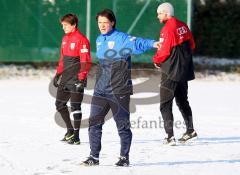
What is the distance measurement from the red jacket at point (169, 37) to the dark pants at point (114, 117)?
53.7 inches

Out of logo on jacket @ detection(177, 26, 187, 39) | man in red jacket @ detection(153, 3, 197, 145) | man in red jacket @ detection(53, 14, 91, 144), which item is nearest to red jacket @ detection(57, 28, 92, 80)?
man in red jacket @ detection(53, 14, 91, 144)

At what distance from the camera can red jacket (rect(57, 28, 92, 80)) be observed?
8484mm

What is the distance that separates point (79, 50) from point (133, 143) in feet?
4.47

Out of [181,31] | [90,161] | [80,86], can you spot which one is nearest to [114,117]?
[90,161]

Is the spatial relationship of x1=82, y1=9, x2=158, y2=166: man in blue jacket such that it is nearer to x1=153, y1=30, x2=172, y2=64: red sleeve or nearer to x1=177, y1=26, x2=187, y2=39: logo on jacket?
x1=153, y1=30, x2=172, y2=64: red sleeve

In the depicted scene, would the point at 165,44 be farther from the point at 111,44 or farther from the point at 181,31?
the point at 111,44

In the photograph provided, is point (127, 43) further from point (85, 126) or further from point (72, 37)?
point (85, 126)

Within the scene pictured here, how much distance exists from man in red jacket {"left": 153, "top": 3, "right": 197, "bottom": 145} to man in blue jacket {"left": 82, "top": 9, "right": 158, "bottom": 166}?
4.03 ft

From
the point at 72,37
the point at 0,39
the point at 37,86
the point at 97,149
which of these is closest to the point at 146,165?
the point at 97,149

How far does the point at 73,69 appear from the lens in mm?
8664

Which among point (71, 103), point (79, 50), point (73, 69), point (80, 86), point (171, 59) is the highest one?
point (79, 50)

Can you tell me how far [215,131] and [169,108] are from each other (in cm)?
135

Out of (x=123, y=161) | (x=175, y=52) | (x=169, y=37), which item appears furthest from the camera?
(x=175, y=52)

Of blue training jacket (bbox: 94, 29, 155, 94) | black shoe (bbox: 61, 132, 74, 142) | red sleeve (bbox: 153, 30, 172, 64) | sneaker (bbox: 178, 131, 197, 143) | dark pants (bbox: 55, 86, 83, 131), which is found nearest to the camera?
blue training jacket (bbox: 94, 29, 155, 94)
